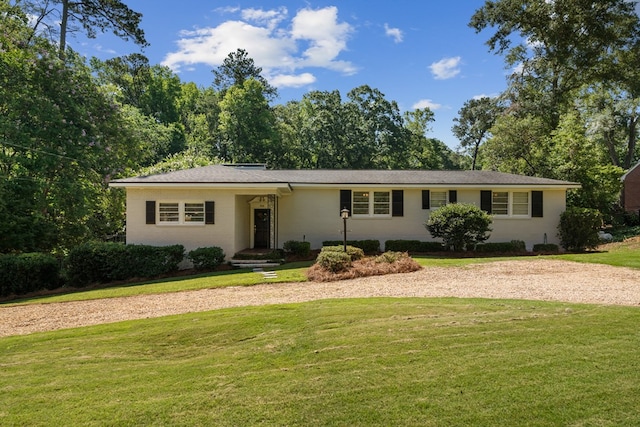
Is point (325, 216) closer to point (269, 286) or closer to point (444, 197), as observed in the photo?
point (444, 197)

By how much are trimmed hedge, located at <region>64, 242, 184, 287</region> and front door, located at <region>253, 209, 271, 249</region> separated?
4.81m

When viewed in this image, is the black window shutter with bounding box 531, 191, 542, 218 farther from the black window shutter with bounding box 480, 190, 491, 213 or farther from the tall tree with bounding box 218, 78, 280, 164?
the tall tree with bounding box 218, 78, 280, 164

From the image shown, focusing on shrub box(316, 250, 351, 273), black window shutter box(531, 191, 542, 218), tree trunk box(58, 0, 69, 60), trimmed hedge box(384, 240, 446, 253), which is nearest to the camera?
shrub box(316, 250, 351, 273)

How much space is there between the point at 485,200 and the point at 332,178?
22.3ft

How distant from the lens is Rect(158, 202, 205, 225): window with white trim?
1441cm

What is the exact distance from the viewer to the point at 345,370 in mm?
3932

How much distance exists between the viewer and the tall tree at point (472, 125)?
135ft

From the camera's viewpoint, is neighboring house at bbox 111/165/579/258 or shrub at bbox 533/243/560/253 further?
neighboring house at bbox 111/165/579/258

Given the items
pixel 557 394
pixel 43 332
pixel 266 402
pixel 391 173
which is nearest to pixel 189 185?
pixel 43 332

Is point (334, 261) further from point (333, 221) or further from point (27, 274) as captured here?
point (27, 274)

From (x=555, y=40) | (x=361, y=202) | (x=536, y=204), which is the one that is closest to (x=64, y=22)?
(x=361, y=202)

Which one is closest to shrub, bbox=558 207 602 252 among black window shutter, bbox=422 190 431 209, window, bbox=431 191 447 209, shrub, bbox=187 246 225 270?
window, bbox=431 191 447 209

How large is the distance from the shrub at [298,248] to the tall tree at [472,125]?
32829mm

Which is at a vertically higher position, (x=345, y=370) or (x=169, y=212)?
(x=169, y=212)
